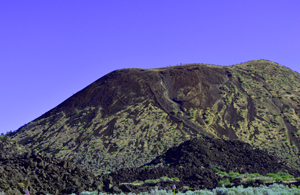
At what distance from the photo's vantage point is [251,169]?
40156 millimetres

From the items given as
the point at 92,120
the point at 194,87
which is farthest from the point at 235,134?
the point at 92,120

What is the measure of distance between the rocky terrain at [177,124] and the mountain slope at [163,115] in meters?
0.18

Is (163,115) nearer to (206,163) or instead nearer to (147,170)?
(206,163)

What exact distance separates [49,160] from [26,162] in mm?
1745

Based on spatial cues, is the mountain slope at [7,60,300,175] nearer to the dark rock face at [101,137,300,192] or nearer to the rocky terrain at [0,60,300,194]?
the rocky terrain at [0,60,300,194]

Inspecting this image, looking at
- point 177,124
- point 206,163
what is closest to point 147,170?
point 206,163

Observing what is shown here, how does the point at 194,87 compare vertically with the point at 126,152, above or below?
above

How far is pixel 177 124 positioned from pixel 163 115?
13.5ft

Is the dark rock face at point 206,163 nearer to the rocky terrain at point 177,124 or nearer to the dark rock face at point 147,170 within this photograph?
the dark rock face at point 147,170

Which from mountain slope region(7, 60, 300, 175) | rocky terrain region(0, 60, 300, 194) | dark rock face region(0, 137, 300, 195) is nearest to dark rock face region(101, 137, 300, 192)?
dark rock face region(0, 137, 300, 195)

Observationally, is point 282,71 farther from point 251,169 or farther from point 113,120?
point 251,169

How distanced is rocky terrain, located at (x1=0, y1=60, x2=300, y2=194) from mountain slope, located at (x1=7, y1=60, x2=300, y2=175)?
177mm

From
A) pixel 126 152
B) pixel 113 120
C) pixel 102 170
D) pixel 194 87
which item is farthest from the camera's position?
pixel 194 87

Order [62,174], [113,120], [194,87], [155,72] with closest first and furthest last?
[62,174]
[113,120]
[194,87]
[155,72]
